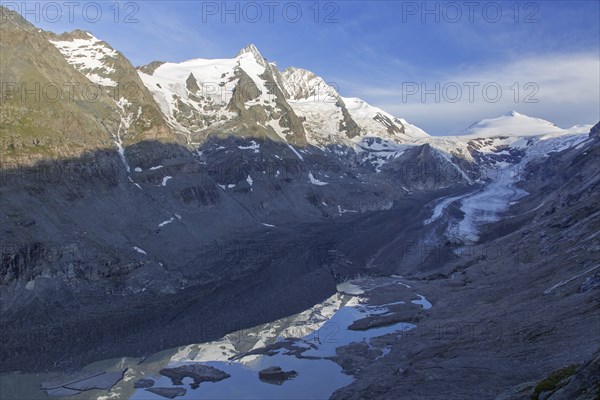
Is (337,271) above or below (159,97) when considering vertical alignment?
below

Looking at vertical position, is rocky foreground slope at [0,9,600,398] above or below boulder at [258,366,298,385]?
above

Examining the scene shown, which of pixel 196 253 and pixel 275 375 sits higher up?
pixel 196 253

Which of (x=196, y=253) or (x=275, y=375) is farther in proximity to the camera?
(x=196, y=253)

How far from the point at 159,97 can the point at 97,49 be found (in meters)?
32.0

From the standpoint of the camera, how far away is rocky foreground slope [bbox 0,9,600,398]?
52.1 meters

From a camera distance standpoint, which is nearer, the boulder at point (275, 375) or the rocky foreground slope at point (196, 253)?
the rocky foreground slope at point (196, 253)

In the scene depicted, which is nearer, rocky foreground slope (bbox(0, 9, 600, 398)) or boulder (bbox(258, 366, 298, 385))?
rocky foreground slope (bbox(0, 9, 600, 398))

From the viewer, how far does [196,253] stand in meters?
108

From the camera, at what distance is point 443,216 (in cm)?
18925

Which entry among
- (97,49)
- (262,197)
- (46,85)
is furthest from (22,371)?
(97,49)

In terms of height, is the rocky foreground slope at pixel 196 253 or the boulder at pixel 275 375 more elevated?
the rocky foreground slope at pixel 196 253

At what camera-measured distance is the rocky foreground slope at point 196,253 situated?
52.1 meters

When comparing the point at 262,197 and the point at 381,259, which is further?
the point at 262,197

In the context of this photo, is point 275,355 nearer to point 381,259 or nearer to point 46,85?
point 381,259
